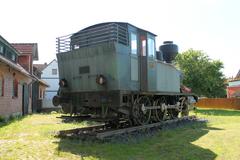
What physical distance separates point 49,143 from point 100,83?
2.46 m

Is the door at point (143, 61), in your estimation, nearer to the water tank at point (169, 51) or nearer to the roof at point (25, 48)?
the water tank at point (169, 51)

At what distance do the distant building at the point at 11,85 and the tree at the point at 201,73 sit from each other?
2025cm

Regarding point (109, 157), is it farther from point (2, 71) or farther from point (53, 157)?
point (2, 71)

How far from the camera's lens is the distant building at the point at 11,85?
17234mm

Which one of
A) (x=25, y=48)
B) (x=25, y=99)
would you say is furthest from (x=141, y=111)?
(x=25, y=48)

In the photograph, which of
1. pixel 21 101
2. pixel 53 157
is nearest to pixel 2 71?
pixel 21 101

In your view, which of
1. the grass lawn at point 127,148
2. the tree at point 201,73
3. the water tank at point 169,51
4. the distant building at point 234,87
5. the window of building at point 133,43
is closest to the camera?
the grass lawn at point 127,148

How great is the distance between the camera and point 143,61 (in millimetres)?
11867

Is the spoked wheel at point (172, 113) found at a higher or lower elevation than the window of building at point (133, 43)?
lower

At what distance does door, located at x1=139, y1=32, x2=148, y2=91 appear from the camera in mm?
11781

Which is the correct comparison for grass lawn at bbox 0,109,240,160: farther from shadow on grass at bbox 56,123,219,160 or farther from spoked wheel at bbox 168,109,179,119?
spoked wheel at bbox 168,109,179,119

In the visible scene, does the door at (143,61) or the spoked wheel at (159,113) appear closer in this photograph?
the door at (143,61)

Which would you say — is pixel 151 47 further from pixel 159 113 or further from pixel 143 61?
pixel 159 113

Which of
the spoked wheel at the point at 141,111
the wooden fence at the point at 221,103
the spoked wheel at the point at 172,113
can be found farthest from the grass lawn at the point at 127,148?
the wooden fence at the point at 221,103
